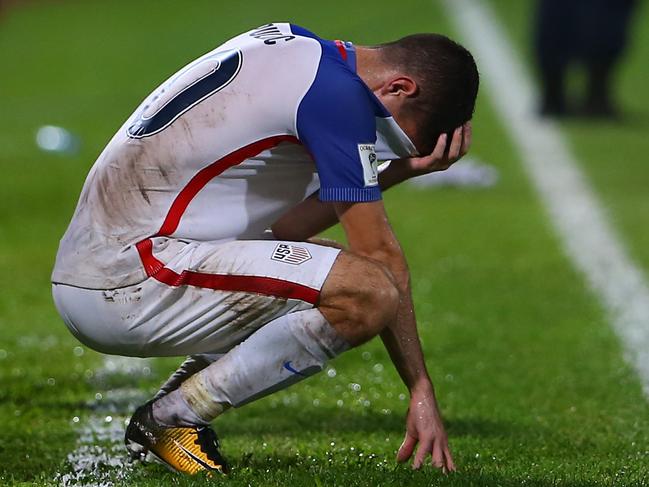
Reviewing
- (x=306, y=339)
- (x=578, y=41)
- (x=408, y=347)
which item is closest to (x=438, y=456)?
(x=408, y=347)

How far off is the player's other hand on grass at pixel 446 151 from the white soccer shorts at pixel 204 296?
473 millimetres

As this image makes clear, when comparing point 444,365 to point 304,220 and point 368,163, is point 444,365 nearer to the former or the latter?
point 304,220

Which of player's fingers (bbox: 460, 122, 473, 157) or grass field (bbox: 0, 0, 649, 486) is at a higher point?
player's fingers (bbox: 460, 122, 473, 157)

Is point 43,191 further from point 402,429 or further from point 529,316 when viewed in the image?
point 402,429

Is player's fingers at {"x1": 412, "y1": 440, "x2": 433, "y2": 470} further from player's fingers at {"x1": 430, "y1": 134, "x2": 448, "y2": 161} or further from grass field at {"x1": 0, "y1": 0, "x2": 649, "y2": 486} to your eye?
player's fingers at {"x1": 430, "y1": 134, "x2": 448, "y2": 161}

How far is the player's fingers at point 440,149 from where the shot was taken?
191 inches

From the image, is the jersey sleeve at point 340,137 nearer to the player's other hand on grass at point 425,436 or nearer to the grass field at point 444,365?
the player's other hand on grass at point 425,436

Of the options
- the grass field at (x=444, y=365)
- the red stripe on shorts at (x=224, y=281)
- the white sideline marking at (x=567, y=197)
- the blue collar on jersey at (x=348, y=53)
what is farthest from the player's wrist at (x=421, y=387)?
the white sideline marking at (x=567, y=197)

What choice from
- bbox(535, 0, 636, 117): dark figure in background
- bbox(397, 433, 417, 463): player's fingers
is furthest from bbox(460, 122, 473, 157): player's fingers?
bbox(535, 0, 636, 117): dark figure in background

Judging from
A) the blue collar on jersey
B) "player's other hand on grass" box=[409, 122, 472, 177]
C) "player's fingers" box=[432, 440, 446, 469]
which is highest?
the blue collar on jersey

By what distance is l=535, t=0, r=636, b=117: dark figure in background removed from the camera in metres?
16.7

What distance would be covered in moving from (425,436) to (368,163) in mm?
846

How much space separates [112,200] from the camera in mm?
4812

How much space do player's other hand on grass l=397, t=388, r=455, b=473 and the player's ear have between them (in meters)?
0.92
